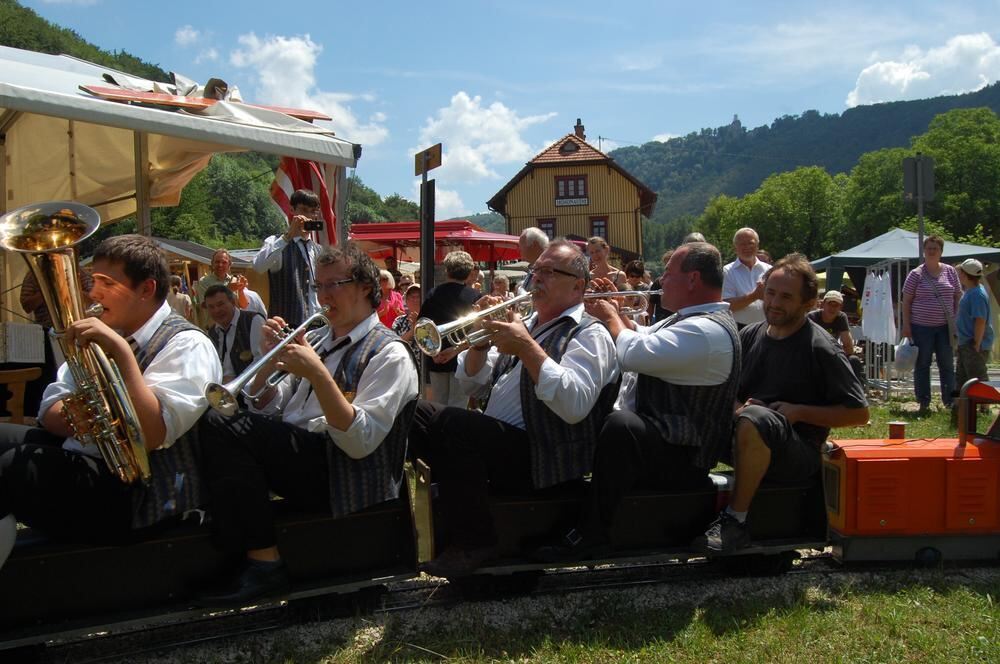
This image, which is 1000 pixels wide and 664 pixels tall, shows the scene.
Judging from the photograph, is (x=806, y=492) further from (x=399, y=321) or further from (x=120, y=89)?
(x=120, y=89)

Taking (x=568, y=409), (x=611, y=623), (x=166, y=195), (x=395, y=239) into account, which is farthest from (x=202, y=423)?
(x=395, y=239)

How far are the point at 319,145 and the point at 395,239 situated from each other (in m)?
12.9

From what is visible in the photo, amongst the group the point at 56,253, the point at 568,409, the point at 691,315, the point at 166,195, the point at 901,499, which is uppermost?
the point at 166,195

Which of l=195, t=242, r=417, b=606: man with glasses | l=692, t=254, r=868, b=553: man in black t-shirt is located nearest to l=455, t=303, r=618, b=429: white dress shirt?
l=195, t=242, r=417, b=606: man with glasses

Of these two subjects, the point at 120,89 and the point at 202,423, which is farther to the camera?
Answer: the point at 120,89

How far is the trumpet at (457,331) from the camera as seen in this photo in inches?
141

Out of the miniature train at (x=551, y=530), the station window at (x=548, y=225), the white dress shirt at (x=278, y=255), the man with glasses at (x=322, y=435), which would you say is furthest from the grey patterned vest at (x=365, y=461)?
the station window at (x=548, y=225)

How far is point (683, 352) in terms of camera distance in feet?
11.7

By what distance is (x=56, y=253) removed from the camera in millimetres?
2811

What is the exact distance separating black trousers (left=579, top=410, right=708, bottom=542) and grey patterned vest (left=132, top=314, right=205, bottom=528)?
1633 mm

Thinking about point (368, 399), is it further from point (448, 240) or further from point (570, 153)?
point (570, 153)

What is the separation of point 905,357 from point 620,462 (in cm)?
752

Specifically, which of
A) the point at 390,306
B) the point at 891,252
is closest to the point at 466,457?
the point at 390,306

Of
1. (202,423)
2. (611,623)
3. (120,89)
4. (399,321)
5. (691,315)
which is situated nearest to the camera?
(202,423)
